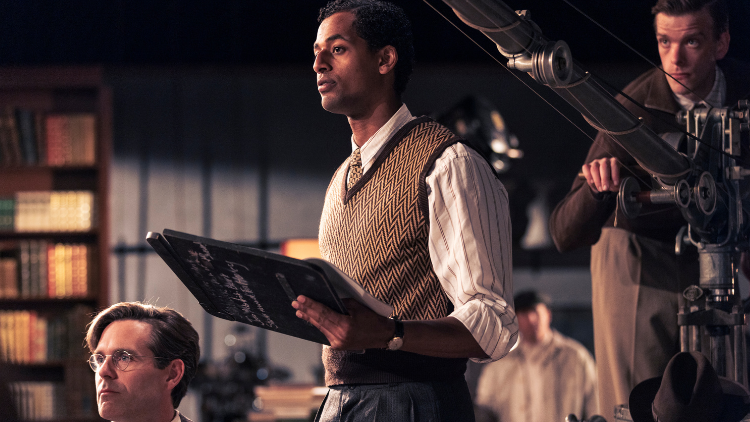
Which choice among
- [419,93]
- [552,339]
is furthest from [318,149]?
[552,339]

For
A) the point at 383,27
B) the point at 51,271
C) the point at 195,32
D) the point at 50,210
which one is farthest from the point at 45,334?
the point at 383,27

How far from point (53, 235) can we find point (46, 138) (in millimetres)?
588

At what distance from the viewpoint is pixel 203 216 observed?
6430mm

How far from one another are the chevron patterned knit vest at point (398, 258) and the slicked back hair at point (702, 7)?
0.65m

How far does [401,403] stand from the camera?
3.95ft

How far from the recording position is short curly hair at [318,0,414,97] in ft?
4.45

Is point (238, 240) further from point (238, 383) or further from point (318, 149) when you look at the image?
point (238, 383)

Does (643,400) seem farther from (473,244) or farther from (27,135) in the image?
(27,135)

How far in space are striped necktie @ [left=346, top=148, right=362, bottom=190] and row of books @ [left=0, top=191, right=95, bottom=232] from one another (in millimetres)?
3984

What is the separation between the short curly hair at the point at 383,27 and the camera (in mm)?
1356

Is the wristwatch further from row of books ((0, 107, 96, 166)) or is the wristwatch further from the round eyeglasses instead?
row of books ((0, 107, 96, 166))

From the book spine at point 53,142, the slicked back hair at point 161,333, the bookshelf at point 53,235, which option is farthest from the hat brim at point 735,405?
the book spine at point 53,142

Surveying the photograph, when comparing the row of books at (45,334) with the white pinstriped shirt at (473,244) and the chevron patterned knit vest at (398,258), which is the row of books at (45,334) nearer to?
the chevron patterned knit vest at (398,258)

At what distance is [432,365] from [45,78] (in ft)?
14.9
